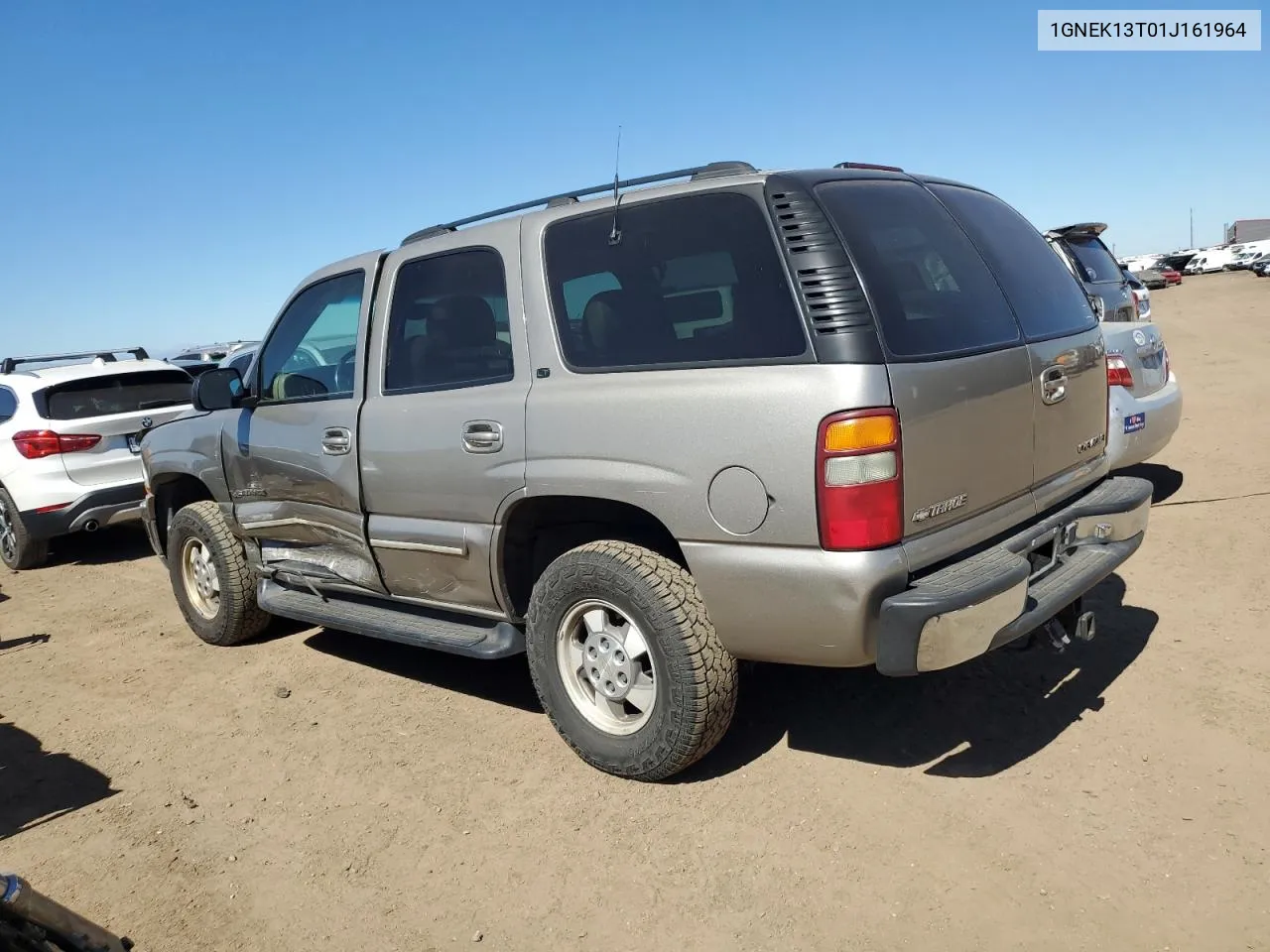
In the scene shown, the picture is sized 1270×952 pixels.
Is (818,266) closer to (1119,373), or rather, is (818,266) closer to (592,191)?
(592,191)

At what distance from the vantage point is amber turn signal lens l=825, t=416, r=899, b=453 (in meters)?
2.86

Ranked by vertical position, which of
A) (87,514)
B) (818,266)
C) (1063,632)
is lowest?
(1063,632)

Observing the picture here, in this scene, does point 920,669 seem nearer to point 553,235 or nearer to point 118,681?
point 553,235

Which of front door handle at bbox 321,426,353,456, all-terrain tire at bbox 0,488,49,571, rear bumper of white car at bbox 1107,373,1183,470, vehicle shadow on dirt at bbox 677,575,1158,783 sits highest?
front door handle at bbox 321,426,353,456

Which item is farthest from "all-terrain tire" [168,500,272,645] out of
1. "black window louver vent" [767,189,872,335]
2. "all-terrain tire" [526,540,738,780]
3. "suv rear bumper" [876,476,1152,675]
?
"suv rear bumper" [876,476,1152,675]

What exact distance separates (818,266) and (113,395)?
7.15 metres

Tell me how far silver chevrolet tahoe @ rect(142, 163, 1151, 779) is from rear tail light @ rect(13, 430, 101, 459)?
4.14 meters

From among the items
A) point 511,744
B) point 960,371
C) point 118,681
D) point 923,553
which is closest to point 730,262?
point 960,371

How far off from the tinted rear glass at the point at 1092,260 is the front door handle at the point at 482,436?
5673 mm

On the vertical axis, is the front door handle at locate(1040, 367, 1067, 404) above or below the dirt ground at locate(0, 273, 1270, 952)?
above

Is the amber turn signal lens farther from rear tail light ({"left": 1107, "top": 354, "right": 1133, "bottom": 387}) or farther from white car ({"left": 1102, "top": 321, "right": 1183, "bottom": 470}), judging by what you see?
rear tail light ({"left": 1107, "top": 354, "right": 1133, "bottom": 387})

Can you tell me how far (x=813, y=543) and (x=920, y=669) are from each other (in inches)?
19.0

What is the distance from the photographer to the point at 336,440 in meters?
4.45

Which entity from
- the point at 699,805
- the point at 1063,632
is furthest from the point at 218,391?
the point at 1063,632
